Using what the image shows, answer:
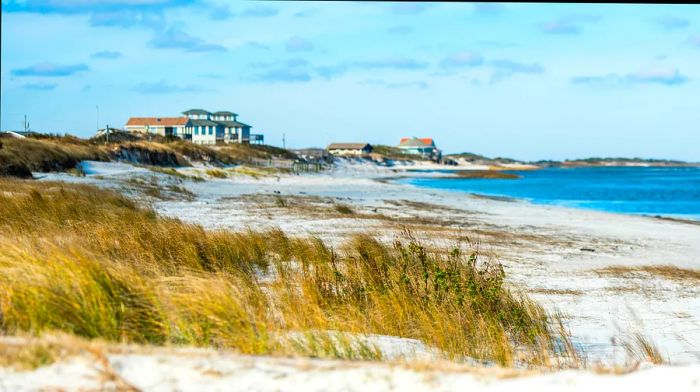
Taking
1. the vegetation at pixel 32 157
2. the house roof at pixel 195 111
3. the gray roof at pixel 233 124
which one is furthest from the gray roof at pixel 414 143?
the vegetation at pixel 32 157

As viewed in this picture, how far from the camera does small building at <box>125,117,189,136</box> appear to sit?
90188mm

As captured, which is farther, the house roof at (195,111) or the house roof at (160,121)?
the house roof at (195,111)

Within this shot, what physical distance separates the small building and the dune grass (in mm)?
84472

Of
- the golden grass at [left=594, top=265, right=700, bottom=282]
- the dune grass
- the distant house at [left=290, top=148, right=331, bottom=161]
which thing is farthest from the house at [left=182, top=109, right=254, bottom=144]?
the dune grass

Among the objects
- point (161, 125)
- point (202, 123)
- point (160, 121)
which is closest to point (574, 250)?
point (161, 125)

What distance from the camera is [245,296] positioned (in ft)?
17.1

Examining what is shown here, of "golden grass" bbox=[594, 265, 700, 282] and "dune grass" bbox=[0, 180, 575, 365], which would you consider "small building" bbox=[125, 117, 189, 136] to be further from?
"dune grass" bbox=[0, 180, 575, 365]

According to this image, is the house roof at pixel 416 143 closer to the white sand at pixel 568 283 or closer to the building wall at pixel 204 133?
the building wall at pixel 204 133

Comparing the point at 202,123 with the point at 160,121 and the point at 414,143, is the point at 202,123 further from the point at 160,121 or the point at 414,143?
the point at 414,143

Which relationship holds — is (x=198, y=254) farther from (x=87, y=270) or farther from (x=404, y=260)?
(x=87, y=270)

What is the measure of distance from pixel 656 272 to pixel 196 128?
87.9 m

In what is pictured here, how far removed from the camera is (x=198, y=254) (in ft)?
24.6

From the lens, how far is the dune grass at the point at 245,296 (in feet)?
13.8

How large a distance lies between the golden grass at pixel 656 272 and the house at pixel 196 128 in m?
79.0
